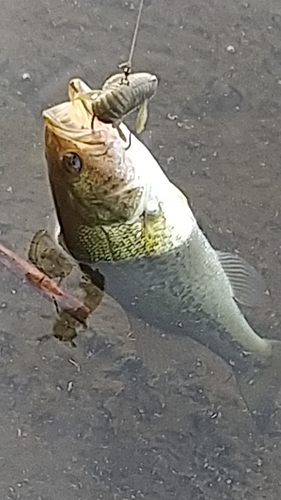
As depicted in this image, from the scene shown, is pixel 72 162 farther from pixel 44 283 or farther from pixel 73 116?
pixel 44 283

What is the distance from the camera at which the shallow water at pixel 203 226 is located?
2111 millimetres

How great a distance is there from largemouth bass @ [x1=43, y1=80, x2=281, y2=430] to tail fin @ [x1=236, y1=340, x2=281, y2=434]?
3.5 inches

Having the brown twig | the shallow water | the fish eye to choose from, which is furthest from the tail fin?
the fish eye

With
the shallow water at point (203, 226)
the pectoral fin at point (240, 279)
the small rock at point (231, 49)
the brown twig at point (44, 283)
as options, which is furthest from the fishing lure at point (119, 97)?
the small rock at point (231, 49)

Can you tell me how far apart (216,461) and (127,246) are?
660 mm

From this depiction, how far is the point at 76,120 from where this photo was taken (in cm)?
150

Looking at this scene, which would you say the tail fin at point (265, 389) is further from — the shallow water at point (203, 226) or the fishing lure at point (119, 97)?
the fishing lure at point (119, 97)

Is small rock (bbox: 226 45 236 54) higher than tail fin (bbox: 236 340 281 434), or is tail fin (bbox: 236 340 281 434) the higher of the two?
small rock (bbox: 226 45 236 54)

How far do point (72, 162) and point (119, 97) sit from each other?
13 centimetres

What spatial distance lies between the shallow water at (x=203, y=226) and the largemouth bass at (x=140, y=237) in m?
0.15

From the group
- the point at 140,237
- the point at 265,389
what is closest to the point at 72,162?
the point at 140,237

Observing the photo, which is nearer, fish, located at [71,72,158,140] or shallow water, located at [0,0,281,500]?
fish, located at [71,72,158,140]

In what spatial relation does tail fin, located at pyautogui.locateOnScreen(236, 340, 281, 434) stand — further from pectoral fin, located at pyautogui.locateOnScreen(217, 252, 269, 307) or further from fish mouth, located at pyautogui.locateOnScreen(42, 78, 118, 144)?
fish mouth, located at pyautogui.locateOnScreen(42, 78, 118, 144)

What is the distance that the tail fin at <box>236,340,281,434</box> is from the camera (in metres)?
1.93
